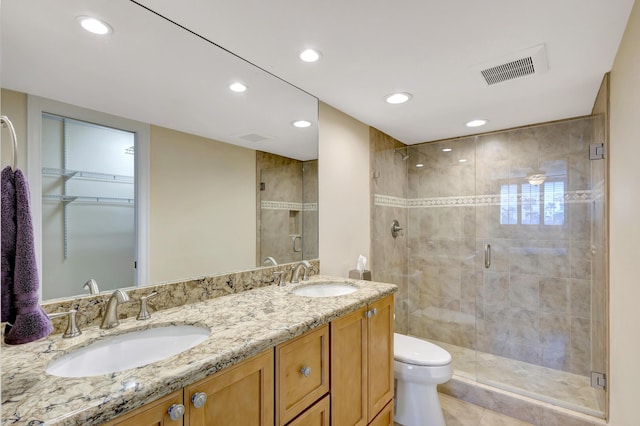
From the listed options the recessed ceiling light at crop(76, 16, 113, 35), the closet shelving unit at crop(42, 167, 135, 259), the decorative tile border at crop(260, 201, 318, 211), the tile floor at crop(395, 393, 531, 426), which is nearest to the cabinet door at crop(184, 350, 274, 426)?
the closet shelving unit at crop(42, 167, 135, 259)

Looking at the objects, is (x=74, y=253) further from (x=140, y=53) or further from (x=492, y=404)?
(x=492, y=404)

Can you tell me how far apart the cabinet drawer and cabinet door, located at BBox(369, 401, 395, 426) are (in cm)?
59

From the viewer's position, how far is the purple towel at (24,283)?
0.73 m

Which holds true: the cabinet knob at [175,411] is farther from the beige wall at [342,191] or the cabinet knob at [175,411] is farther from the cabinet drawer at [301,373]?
the beige wall at [342,191]

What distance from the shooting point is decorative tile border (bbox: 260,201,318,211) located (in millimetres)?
1892

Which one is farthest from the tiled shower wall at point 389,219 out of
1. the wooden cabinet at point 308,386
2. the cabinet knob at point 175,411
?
the cabinet knob at point 175,411

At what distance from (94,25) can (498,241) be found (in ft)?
10.6

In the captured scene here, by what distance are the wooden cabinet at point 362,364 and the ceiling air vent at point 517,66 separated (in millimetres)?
1432

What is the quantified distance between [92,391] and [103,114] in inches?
39.2

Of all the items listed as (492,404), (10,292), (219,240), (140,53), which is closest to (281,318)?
(219,240)

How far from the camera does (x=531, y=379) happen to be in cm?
246

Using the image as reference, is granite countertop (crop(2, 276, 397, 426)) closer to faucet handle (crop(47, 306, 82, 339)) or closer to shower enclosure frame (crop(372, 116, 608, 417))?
faucet handle (crop(47, 306, 82, 339))

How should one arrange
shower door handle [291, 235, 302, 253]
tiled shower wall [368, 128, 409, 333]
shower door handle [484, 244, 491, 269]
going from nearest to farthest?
shower door handle [291, 235, 302, 253] < tiled shower wall [368, 128, 409, 333] < shower door handle [484, 244, 491, 269]

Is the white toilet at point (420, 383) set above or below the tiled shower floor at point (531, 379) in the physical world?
above
